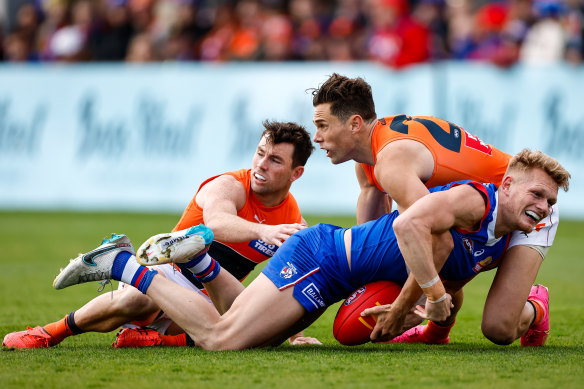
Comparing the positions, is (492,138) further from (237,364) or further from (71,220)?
(237,364)

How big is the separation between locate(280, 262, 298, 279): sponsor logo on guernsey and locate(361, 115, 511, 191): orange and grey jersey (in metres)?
1.05

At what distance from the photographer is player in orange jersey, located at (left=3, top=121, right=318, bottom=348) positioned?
5.83 m

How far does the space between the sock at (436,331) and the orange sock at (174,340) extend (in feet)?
5.77

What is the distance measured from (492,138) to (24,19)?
40.1ft

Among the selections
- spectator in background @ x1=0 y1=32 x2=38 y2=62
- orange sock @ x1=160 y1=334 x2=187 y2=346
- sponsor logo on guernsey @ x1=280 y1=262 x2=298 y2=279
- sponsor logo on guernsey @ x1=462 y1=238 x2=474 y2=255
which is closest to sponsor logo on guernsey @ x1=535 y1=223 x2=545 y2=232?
sponsor logo on guernsey @ x1=462 y1=238 x2=474 y2=255

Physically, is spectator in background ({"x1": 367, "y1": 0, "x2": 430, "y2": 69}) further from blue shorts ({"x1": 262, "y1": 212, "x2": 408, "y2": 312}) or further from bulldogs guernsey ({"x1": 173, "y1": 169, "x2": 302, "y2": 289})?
blue shorts ({"x1": 262, "y1": 212, "x2": 408, "y2": 312})

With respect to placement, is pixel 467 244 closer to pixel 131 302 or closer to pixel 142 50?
pixel 131 302

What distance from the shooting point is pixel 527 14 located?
14.3 metres

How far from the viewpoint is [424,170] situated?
5746mm

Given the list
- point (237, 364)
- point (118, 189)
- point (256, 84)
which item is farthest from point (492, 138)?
point (237, 364)

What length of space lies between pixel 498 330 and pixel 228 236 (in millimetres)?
1966

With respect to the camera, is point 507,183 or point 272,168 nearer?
point 507,183

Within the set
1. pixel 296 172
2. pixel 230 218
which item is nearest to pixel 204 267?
pixel 230 218

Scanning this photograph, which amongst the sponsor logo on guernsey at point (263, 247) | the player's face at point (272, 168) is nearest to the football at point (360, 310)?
the sponsor logo on guernsey at point (263, 247)
